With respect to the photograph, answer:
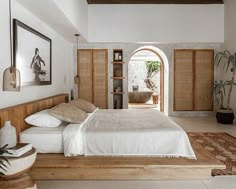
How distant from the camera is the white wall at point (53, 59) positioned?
103 inches

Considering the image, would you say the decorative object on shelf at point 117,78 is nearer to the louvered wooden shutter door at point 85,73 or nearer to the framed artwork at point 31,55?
the louvered wooden shutter door at point 85,73

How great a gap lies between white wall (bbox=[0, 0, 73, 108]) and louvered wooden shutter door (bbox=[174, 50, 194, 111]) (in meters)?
3.02

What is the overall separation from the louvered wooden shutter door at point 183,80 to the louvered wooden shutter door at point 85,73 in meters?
2.46

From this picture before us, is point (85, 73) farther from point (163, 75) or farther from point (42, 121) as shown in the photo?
point (42, 121)

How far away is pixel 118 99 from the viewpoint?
23.6 feet

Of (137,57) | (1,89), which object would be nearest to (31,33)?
(1,89)

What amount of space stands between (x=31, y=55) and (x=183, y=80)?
4845 millimetres

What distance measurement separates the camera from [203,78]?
707 centimetres

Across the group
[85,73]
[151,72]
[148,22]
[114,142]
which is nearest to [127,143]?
[114,142]

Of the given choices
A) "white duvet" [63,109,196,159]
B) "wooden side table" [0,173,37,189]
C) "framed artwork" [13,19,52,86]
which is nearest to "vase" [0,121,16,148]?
"wooden side table" [0,173,37,189]

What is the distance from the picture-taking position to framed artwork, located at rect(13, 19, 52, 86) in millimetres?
2910

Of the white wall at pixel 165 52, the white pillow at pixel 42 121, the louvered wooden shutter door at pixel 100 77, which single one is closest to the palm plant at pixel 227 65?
the white wall at pixel 165 52

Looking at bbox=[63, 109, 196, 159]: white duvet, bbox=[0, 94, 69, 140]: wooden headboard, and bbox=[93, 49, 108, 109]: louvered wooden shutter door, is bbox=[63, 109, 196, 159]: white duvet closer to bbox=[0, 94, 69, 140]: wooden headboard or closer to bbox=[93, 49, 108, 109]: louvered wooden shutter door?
bbox=[0, 94, 69, 140]: wooden headboard

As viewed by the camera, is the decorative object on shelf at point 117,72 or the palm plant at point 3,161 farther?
the decorative object on shelf at point 117,72
